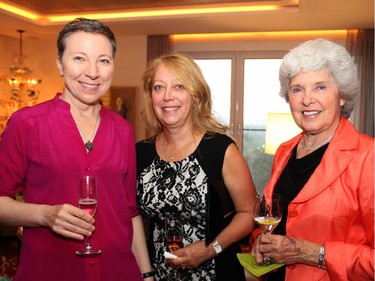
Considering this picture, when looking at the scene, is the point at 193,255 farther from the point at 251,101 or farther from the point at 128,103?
the point at 128,103

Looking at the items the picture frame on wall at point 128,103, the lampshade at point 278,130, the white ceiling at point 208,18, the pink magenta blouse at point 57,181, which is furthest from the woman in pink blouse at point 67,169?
the picture frame on wall at point 128,103

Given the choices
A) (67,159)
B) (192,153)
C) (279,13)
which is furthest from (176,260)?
(279,13)

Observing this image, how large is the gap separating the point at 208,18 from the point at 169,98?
501cm

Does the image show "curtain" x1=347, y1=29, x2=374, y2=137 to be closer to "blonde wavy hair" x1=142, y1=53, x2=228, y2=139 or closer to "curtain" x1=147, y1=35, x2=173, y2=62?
"curtain" x1=147, y1=35, x2=173, y2=62

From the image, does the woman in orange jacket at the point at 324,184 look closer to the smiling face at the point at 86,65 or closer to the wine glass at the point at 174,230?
the wine glass at the point at 174,230

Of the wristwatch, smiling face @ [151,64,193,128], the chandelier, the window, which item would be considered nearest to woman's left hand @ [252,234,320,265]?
the wristwatch

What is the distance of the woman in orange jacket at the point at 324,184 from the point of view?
162 centimetres

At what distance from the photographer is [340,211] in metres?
1.67

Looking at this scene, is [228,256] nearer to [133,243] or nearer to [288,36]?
[133,243]

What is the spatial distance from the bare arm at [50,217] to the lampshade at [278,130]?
400 centimetres

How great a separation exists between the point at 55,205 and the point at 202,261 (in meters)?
0.88

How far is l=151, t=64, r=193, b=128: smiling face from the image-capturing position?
7.63ft

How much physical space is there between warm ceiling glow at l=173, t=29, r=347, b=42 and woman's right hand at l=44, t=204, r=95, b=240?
24.0 ft

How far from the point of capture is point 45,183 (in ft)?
5.56
